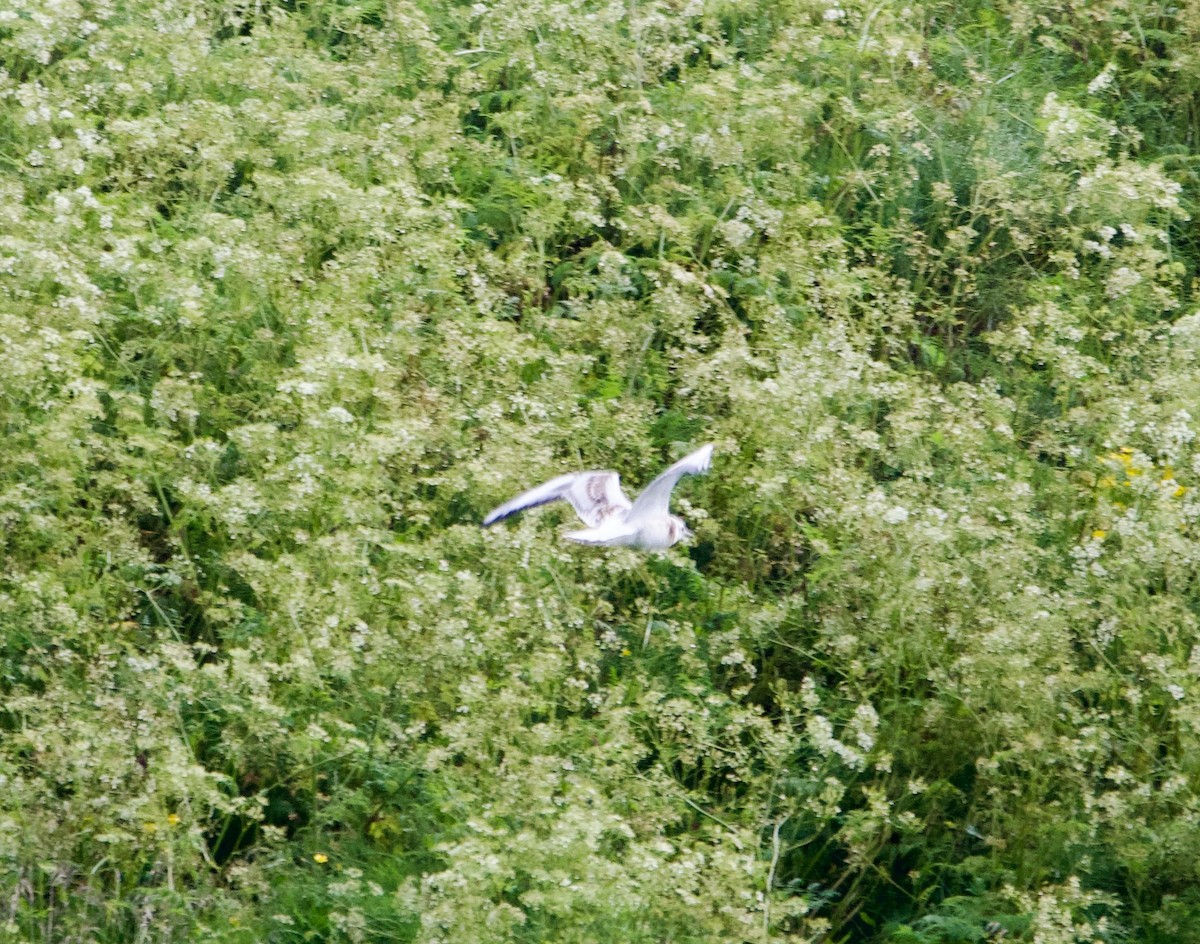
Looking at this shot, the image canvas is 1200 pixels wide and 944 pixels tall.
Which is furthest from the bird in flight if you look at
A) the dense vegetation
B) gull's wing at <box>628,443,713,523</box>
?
the dense vegetation

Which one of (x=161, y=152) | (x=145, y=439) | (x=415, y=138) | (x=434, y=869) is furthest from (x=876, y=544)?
(x=161, y=152)

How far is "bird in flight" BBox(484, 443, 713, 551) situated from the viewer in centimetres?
502

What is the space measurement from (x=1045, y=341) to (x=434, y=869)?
2.79m

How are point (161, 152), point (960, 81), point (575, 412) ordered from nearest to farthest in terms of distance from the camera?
1. point (575, 412)
2. point (161, 152)
3. point (960, 81)

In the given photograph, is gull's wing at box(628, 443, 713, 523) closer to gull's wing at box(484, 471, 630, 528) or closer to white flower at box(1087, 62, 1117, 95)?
gull's wing at box(484, 471, 630, 528)

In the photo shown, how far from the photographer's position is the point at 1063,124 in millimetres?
7020

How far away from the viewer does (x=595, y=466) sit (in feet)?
19.2

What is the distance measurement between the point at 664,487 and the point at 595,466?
89 centimetres

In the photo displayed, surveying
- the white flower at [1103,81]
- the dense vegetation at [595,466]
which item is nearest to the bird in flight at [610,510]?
the dense vegetation at [595,466]

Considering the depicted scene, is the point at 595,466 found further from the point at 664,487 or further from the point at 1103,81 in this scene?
the point at 1103,81

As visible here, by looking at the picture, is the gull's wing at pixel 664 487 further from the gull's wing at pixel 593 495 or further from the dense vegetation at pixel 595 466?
the dense vegetation at pixel 595 466

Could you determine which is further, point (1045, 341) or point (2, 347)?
point (1045, 341)

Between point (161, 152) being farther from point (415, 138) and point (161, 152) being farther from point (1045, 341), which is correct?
point (1045, 341)

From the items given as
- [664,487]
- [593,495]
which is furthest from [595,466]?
[664,487]
